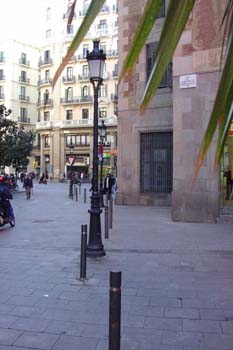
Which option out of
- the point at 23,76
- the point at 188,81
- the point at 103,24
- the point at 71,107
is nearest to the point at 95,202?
the point at 188,81

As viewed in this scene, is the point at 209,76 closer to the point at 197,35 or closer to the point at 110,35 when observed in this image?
the point at 197,35

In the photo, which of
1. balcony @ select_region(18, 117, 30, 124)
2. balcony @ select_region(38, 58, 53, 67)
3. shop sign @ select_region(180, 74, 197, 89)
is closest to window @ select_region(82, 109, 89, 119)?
balcony @ select_region(38, 58, 53, 67)

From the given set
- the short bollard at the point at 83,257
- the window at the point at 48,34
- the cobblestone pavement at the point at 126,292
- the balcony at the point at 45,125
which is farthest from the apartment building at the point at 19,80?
the short bollard at the point at 83,257

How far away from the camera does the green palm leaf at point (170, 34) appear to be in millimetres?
1000

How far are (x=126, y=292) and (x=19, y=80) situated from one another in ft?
244

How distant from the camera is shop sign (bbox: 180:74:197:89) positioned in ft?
43.6

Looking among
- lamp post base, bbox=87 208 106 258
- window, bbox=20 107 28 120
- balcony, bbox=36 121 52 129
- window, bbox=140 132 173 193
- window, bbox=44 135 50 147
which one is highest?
window, bbox=20 107 28 120

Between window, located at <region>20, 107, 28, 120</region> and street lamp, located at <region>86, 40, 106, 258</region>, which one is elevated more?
window, located at <region>20, 107, 28, 120</region>

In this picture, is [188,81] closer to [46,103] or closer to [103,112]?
[103,112]

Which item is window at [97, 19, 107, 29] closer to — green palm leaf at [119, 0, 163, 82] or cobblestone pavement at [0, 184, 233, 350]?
cobblestone pavement at [0, 184, 233, 350]

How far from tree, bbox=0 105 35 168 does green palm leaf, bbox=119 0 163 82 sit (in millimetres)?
28233

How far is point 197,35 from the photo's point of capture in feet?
43.3

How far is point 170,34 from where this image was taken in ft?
3.28

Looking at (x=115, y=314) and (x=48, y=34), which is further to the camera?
(x=48, y=34)
